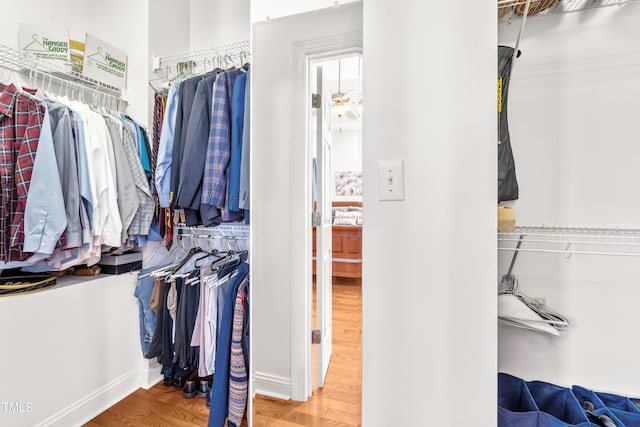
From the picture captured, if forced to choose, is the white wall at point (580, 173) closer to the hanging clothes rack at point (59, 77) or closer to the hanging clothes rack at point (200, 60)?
the hanging clothes rack at point (200, 60)

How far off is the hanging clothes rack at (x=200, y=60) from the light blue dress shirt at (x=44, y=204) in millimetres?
722

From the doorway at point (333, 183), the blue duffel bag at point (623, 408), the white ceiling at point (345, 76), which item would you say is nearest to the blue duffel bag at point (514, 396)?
the blue duffel bag at point (623, 408)

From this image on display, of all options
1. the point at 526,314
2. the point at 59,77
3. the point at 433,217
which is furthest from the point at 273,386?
the point at 59,77

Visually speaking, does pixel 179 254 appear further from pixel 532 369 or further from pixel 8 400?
pixel 532 369

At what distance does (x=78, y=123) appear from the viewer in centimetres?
134

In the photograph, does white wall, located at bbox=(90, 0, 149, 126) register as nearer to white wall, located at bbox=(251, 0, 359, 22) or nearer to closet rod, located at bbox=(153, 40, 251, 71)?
closet rod, located at bbox=(153, 40, 251, 71)

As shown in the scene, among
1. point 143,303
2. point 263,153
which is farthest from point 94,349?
point 263,153

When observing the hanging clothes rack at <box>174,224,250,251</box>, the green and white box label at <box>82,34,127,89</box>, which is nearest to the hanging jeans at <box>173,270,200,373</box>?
the hanging clothes rack at <box>174,224,250,251</box>

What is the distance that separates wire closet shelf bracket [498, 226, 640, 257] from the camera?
41.9 inches

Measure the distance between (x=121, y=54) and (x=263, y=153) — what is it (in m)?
1.37

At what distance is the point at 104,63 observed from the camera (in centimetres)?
162

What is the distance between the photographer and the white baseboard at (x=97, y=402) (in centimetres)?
136

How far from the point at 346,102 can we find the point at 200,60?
1.16 metres

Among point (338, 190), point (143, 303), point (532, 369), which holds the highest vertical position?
point (338, 190)
